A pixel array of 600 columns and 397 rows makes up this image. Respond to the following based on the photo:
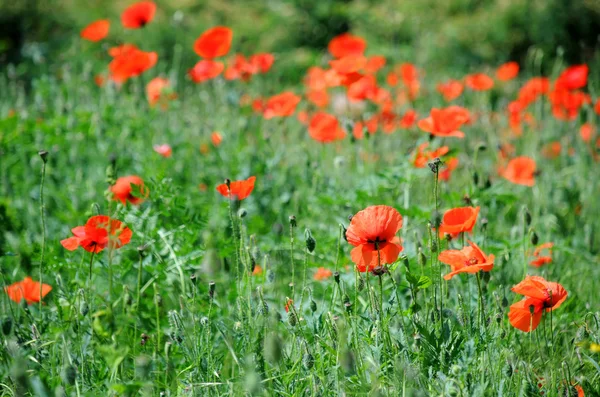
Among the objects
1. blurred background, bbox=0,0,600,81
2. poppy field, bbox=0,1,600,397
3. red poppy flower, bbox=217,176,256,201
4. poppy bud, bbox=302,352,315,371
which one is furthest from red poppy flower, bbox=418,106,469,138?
blurred background, bbox=0,0,600,81

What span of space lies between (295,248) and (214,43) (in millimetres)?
1258

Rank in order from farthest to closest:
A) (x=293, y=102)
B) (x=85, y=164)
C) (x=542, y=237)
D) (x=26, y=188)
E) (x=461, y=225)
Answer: (x=85, y=164) < (x=26, y=188) < (x=293, y=102) < (x=542, y=237) < (x=461, y=225)

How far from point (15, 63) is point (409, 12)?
4.11m

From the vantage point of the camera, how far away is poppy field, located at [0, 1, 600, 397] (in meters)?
1.69

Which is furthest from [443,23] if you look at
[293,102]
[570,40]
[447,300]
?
[447,300]

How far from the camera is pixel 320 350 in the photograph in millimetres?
1795

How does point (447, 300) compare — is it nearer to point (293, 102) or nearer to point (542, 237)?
point (542, 237)

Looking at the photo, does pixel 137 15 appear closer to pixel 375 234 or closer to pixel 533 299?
pixel 375 234

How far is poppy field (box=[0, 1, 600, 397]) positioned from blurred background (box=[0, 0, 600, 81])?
1.72 m

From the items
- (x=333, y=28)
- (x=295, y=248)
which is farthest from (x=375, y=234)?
(x=333, y=28)

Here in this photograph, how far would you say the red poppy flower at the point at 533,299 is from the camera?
1675 mm

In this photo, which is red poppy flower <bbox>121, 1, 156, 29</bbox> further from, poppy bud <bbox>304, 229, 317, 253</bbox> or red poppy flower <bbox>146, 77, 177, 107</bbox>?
poppy bud <bbox>304, 229, 317, 253</bbox>

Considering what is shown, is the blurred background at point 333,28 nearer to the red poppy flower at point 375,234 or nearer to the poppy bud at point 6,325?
the red poppy flower at point 375,234

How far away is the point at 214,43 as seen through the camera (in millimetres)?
3561
